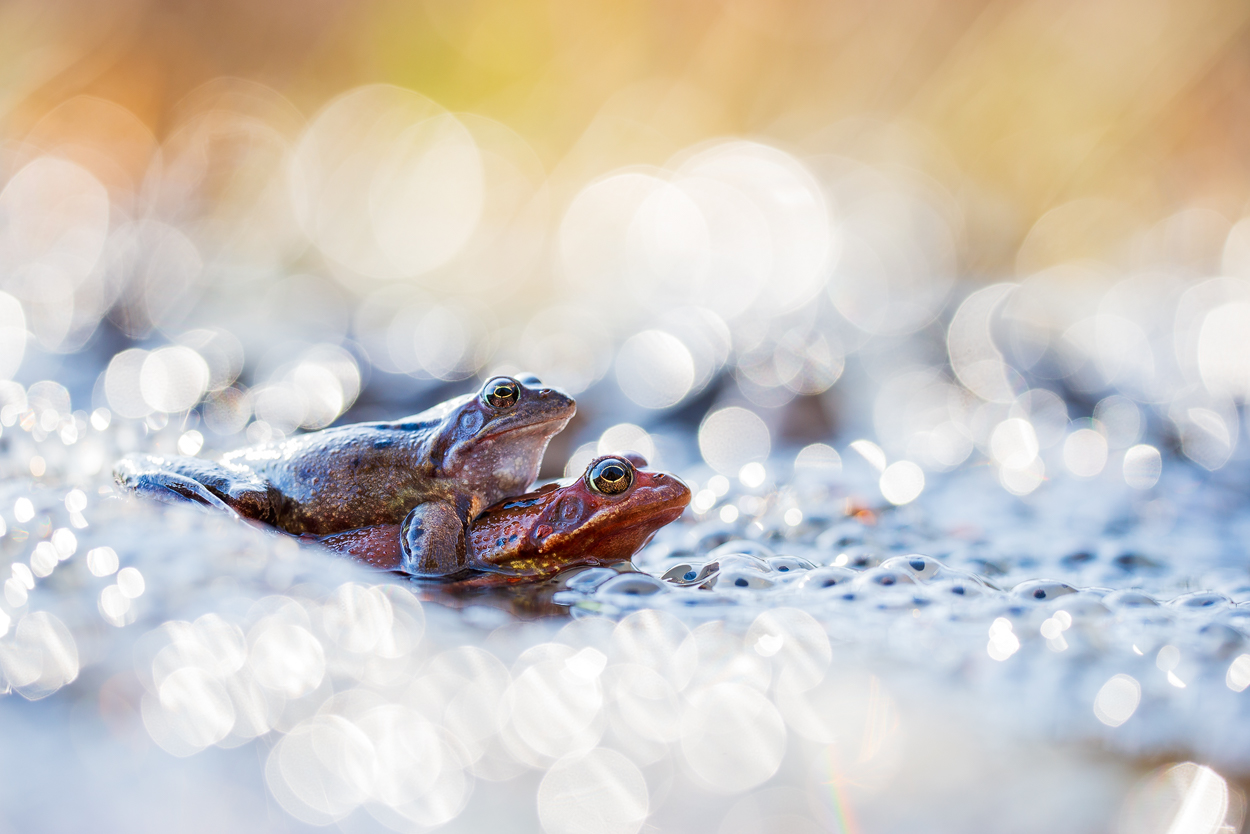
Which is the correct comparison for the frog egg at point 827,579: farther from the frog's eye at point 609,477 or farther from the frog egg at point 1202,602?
the frog egg at point 1202,602

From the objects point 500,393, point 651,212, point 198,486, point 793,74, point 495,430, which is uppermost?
point 793,74

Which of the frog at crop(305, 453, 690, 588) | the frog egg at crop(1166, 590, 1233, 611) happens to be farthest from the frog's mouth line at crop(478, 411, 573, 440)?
the frog egg at crop(1166, 590, 1233, 611)

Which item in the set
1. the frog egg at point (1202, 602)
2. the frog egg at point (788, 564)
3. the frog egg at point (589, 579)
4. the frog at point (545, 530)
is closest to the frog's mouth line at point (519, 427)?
the frog at point (545, 530)

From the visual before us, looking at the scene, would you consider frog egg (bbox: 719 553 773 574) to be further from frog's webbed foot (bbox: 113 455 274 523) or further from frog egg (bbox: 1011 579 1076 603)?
frog's webbed foot (bbox: 113 455 274 523)

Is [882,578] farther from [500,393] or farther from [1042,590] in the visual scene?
[500,393]

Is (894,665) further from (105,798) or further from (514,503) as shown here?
(105,798)

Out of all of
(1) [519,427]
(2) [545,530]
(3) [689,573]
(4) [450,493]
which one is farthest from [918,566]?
(4) [450,493]
